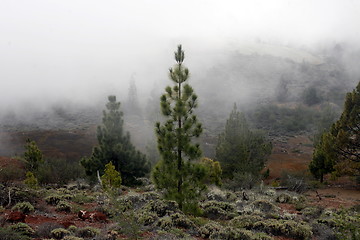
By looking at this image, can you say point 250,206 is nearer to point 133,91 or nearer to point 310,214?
point 310,214

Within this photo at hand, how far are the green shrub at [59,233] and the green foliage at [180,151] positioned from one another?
430 centimetres

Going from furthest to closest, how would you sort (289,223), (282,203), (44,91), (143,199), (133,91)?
(44,91), (133,91), (282,203), (143,199), (289,223)

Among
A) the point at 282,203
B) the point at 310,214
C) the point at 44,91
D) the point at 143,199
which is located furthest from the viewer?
the point at 44,91

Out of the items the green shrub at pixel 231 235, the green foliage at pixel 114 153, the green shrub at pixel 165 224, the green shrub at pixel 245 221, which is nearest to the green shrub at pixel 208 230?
the green shrub at pixel 231 235

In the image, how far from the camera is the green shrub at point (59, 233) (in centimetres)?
899

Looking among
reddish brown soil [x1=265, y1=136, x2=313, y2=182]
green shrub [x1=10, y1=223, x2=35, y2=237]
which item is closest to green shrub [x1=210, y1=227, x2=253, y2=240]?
green shrub [x1=10, y1=223, x2=35, y2=237]

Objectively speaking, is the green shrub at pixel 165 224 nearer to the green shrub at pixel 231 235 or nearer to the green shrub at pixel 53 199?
the green shrub at pixel 231 235

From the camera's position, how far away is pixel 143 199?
1574 cm

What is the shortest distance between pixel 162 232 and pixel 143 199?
6069mm

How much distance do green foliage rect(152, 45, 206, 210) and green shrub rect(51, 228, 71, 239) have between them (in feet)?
14.1

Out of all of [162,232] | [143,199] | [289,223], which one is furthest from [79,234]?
[289,223]

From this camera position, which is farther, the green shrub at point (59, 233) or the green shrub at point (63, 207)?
the green shrub at point (63, 207)

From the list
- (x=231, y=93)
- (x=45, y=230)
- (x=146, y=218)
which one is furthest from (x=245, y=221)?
(x=231, y=93)

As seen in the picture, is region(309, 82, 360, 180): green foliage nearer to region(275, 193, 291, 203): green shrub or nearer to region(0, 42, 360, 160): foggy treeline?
region(275, 193, 291, 203): green shrub
